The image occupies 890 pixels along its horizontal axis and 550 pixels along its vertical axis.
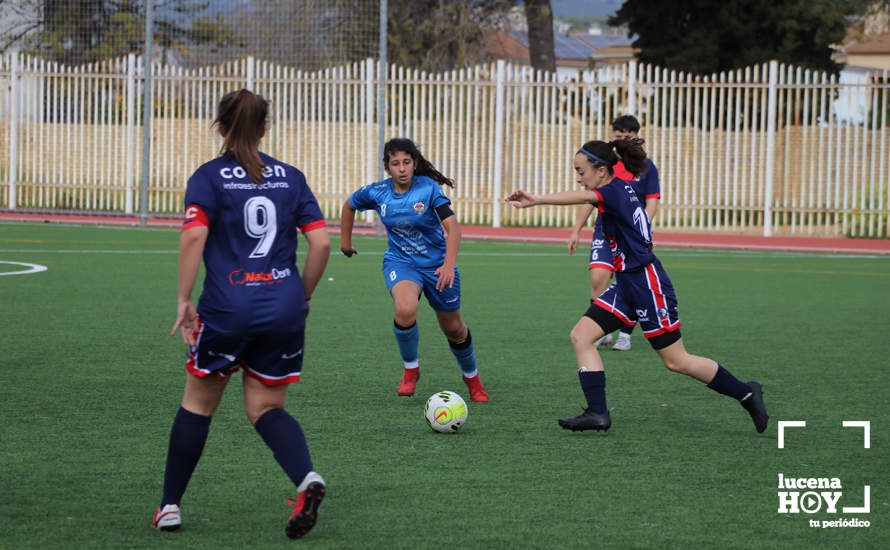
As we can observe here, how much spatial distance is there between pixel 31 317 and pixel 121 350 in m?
2.12

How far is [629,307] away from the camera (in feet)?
25.1

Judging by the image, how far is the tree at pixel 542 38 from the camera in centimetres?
3553

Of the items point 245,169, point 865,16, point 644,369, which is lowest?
point 644,369

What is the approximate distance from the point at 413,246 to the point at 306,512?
12.4 feet

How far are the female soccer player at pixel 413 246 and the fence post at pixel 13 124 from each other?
784 inches

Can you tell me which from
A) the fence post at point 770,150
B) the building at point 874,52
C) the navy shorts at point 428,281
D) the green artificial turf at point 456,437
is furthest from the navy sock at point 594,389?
the building at point 874,52

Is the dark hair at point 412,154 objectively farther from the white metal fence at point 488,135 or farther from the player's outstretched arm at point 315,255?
the white metal fence at point 488,135

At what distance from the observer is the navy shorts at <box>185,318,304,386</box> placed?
5.24 metres

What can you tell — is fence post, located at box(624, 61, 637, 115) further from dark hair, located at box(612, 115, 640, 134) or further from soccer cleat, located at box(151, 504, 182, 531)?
soccer cleat, located at box(151, 504, 182, 531)

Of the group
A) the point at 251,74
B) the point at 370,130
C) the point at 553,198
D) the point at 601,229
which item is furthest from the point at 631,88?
the point at 553,198

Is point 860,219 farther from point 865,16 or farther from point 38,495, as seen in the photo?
point 38,495

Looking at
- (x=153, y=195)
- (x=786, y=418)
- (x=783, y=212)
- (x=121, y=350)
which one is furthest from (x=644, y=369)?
(x=153, y=195)

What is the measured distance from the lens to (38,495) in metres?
5.92

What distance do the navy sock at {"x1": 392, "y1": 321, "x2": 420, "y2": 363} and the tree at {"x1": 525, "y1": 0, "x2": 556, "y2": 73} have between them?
2740 centimetres
